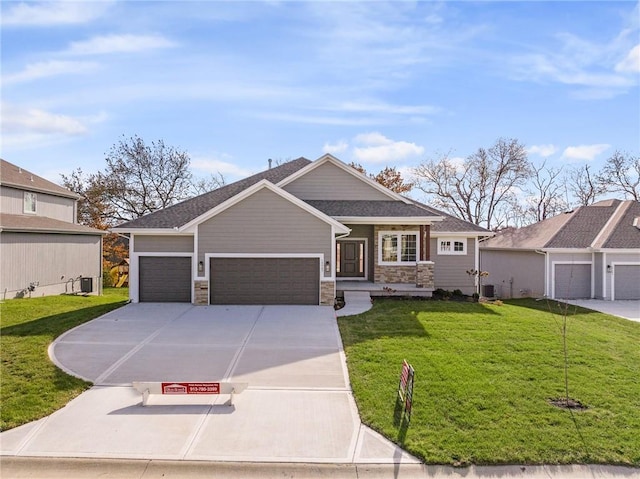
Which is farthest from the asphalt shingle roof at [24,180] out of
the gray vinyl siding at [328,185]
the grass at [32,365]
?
the gray vinyl siding at [328,185]

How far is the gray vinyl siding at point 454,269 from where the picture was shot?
60.3 feet

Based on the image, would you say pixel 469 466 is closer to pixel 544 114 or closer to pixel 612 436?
pixel 612 436

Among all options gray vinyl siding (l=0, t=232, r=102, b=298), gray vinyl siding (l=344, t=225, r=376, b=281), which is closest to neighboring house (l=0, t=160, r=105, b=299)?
gray vinyl siding (l=0, t=232, r=102, b=298)

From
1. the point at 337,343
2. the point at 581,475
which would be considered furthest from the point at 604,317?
the point at 581,475

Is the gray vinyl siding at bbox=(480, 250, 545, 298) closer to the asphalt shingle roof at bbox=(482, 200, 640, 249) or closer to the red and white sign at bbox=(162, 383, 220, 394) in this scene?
the asphalt shingle roof at bbox=(482, 200, 640, 249)

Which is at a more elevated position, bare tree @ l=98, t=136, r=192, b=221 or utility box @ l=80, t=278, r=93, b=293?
bare tree @ l=98, t=136, r=192, b=221

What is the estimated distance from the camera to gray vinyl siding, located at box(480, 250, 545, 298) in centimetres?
1955

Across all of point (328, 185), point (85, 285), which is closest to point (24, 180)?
point (85, 285)

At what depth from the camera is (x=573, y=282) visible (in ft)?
61.3

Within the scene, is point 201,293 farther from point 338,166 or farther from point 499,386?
point 499,386

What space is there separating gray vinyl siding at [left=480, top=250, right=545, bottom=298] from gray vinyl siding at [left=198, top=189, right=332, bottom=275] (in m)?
10.9

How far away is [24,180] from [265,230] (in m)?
15.5

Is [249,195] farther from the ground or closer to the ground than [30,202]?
closer to the ground

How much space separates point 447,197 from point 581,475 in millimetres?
34188
